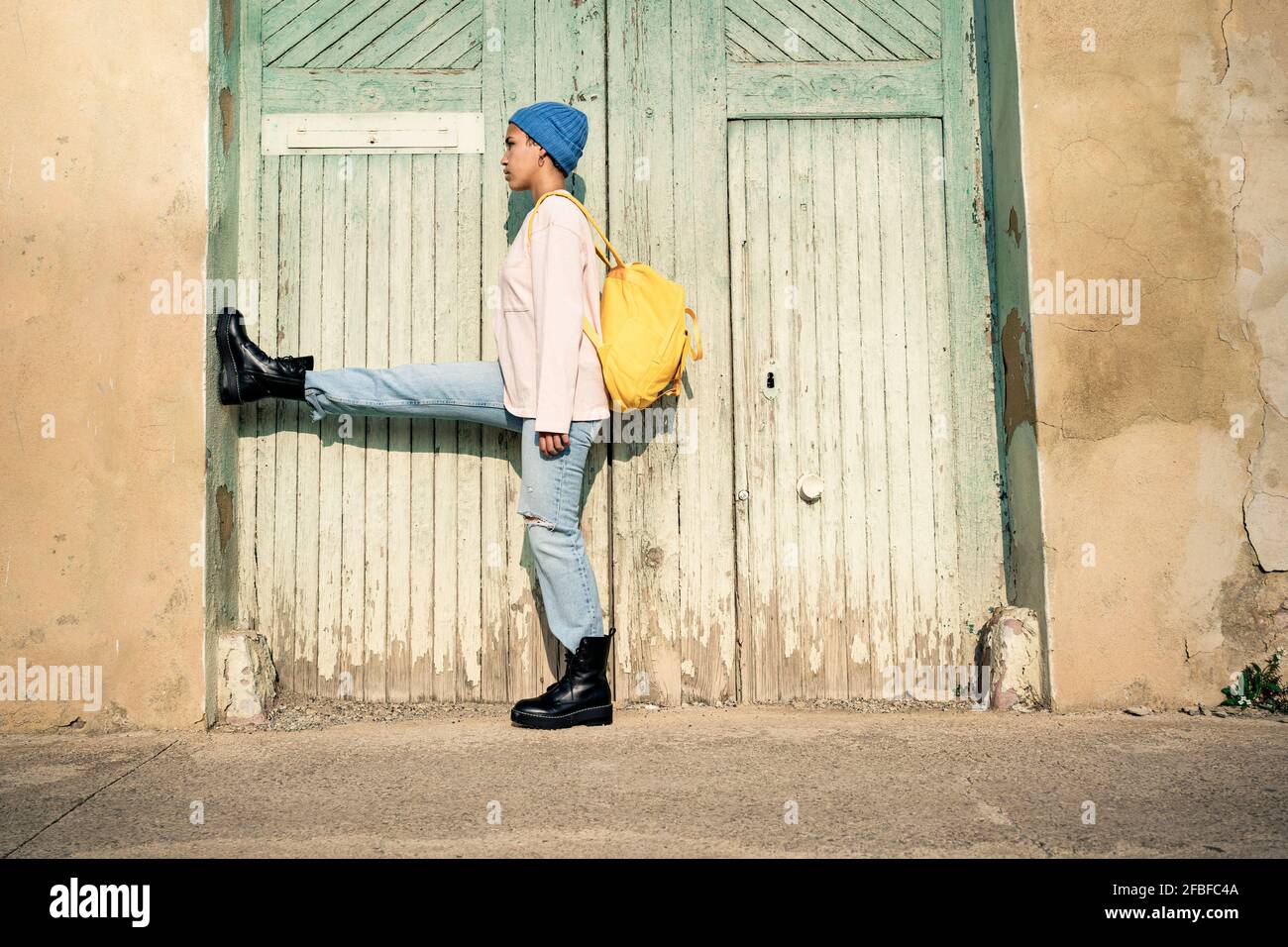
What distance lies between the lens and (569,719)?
3.39 m

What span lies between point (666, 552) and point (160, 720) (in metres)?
1.80

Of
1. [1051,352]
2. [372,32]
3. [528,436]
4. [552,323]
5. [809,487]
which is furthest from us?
[372,32]

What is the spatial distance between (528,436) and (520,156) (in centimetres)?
97

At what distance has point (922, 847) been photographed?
2293 millimetres

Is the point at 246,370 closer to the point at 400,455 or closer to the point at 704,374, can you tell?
the point at 400,455

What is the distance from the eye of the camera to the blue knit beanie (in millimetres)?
3496

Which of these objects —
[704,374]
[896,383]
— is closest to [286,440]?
[704,374]

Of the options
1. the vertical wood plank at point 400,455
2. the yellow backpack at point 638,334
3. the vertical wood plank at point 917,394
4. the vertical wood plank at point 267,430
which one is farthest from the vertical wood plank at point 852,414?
the vertical wood plank at point 267,430

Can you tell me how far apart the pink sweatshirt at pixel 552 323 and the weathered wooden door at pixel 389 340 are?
35cm

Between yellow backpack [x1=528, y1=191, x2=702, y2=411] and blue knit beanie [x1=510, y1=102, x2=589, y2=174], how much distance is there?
0.16 metres

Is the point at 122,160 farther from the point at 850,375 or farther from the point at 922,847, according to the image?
the point at 922,847

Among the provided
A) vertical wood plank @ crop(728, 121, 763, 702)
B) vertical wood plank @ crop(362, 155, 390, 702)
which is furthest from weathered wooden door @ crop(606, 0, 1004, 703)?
vertical wood plank @ crop(362, 155, 390, 702)

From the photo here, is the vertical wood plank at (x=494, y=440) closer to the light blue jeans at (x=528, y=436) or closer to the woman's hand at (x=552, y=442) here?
the light blue jeans at (x=528, y=436)

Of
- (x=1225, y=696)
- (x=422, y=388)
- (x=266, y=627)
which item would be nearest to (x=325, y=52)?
(x=422, y=388)
